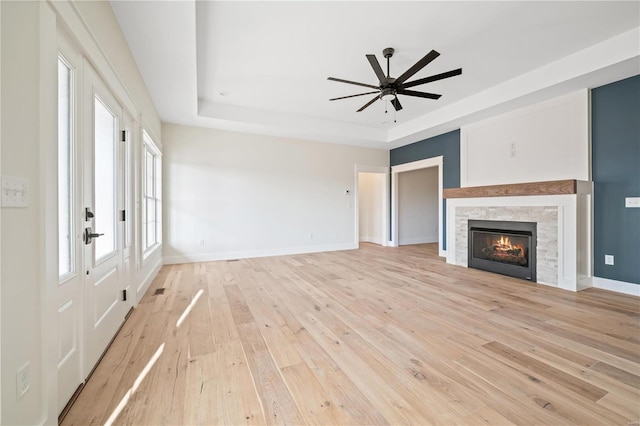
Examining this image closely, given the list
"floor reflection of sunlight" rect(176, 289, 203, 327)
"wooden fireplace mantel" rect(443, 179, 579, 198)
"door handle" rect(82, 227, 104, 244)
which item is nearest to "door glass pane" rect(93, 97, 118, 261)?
"door handle" rect(82, 227, 104, 244)

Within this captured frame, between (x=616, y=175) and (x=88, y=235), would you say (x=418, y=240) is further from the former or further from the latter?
(x=88, y=235)

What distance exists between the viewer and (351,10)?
2465 mm

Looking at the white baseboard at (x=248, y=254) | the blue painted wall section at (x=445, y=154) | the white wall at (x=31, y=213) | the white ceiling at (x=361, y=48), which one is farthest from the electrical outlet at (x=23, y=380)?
the blue painted wall section at (x=445, y=154)

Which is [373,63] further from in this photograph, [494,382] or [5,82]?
[494,382]

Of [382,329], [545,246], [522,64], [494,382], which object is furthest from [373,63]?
[545,246]

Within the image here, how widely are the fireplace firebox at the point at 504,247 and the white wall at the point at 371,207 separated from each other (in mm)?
2960

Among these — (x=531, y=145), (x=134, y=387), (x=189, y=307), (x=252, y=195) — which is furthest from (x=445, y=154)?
(x=134, y=387)

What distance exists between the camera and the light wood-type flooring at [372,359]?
1350 mm

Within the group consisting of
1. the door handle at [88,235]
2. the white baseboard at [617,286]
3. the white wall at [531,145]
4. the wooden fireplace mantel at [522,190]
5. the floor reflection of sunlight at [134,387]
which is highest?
the white wall at [531,145]

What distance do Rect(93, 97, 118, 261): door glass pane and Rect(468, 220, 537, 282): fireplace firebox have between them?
5.04 meters

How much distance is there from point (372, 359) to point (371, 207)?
22.0ft

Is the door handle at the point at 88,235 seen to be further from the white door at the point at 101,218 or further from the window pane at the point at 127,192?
the window pane at the point at 127,192

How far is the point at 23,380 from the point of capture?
1040 millimetres

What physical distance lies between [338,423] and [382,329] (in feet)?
3.58
